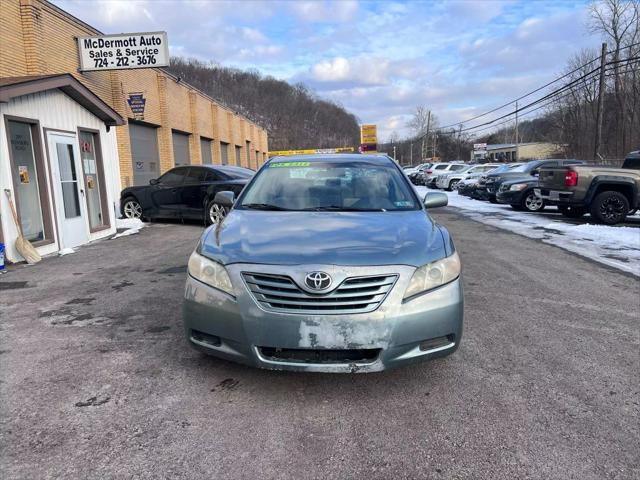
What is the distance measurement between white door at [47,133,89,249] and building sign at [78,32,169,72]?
4.17 meters

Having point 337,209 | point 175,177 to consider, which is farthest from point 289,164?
point 175,177

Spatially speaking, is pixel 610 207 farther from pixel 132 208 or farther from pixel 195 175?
pixel 132 208

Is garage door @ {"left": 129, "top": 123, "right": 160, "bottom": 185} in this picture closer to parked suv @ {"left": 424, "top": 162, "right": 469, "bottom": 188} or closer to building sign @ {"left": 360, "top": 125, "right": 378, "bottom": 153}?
parked suv @ {"left": 424, "top": 162, "right": 469, "bottom": 188}

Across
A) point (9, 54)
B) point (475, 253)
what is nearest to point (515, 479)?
point (475, 253)

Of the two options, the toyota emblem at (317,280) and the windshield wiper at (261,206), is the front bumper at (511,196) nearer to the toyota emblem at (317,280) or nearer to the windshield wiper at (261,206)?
the windshield wiper at (261,206)

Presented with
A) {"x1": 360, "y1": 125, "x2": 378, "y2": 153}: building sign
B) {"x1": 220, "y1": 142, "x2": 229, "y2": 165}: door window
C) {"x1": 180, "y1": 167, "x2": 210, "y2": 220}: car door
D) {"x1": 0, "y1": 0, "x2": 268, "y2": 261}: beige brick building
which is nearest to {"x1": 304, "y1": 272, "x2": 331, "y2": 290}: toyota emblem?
{"x1": 0, "y1": 0, "x2": 268, "y2": 261}: beige brick building

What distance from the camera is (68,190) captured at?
9.59 meters

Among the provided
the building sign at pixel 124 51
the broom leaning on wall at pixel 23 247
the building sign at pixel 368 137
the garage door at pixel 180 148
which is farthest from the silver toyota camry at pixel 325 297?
the building sign at pixel 368 137

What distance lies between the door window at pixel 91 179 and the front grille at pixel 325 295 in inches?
343

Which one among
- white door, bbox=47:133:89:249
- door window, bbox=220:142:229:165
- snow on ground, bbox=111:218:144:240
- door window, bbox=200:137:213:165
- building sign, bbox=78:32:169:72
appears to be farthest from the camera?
door window, bbox=220:142:229:165

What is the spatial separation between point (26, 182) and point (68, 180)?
3.82ft

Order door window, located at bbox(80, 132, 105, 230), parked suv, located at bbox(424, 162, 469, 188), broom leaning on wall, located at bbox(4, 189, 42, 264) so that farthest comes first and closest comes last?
1. parked suv, located at bbox(424, 162, 469, 188)
2. door window, located at bbox(80, 132, 105, 230)
3. broom leaning on wall, located at bbox(4, 189, 42, 264)

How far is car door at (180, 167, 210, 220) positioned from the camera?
40.1 ft

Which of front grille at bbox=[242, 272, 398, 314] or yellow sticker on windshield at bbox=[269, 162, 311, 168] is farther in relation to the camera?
yellow sticker on windshield at bbox=[269, 162, 311, 168]
